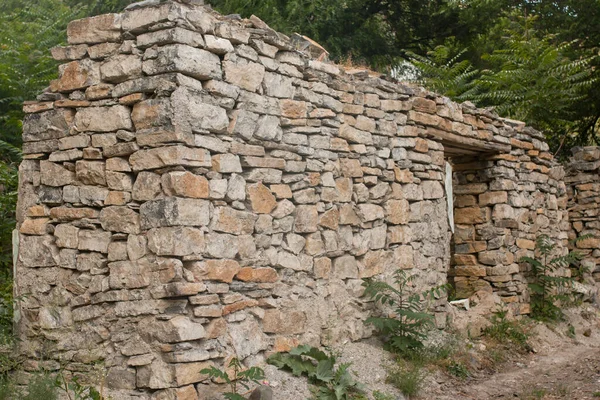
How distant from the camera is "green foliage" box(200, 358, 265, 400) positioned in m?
4.39

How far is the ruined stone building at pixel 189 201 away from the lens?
4516 millimetres

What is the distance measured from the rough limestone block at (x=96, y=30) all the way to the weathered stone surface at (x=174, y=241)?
1.42 meters

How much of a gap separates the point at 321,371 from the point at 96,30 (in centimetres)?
292

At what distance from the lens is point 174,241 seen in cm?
443

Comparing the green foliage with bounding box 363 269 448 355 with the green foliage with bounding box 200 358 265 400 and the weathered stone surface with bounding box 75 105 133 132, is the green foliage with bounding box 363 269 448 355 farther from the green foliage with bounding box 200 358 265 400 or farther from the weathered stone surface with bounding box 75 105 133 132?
the weathered stone surface with bounding box 75 105 133 132

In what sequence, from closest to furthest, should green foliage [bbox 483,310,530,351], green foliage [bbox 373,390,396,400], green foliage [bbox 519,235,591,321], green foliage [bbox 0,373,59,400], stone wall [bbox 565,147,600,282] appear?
green foliage [bbox 0,373,59,400]
green foliage [bbox 373,390,396,400]
green foliage [bbox 483,310,530,351]
green foliage [bbox 519,235,591,321]
stone wall [bbox 565,147,600,282]

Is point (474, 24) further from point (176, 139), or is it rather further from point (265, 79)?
point (176, 139)

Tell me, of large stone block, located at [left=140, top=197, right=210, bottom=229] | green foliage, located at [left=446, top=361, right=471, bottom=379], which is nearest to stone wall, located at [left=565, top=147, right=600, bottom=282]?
green foliage, located at [left=446, top=361, right=471, bottom=379]

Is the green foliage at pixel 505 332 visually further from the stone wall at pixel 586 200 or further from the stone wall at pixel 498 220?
the stone wall at pixel 586 200

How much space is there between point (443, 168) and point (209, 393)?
3.78m

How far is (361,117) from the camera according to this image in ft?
20.1

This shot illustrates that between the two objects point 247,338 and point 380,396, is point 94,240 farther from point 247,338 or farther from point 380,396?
point 380,396

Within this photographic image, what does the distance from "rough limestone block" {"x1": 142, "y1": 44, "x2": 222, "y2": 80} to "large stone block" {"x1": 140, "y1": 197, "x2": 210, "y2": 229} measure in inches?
33.3

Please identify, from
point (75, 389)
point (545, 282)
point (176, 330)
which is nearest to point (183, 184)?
point (176, 330)
